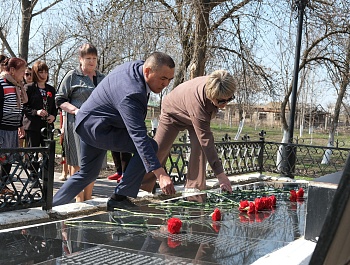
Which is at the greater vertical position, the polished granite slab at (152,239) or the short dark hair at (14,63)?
the short dark hair at (14,63)

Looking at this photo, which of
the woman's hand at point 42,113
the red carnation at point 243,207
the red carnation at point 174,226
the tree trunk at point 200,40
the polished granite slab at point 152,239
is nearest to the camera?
the polished granite slab at point 152,239

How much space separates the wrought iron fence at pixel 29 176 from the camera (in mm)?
4949

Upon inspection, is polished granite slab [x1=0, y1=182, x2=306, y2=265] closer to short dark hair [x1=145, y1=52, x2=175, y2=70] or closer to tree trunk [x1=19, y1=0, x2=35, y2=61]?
short dark hair [x1=145, y1=52, x2=175, y2=70]

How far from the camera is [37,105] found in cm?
702

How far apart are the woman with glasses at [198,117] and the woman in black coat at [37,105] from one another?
196cm

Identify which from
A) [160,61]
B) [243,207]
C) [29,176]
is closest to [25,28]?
[29,176]

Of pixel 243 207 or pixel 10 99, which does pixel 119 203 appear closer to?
pixel 243 207

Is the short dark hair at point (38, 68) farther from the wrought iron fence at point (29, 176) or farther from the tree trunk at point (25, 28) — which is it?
the tree trunk at point (25, 28)

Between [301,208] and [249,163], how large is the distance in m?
4.37

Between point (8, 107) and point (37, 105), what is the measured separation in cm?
109

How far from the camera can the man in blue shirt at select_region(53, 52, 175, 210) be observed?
391 cm

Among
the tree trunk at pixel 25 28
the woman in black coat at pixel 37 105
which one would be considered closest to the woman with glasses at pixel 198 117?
the woman in black coat at pixel 37 105

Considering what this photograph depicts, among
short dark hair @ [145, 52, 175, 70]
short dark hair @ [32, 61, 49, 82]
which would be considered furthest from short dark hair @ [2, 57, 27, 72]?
short dark hair @ [145, 52, 175, 70]

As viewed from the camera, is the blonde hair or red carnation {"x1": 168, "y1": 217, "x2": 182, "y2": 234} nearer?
red carnation {"x1": 168, "y1": 217, "x2": 182, "y2": 234}
